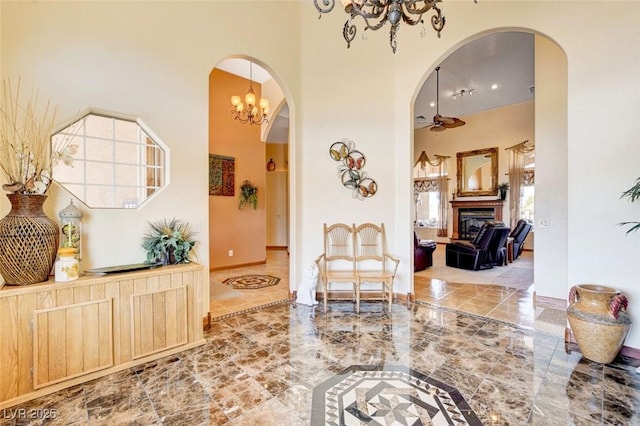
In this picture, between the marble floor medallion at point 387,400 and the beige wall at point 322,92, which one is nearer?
the marble floor medallion at point 387,400

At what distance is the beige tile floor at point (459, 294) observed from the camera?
3.63 m

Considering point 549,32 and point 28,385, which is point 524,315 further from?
point 28,385

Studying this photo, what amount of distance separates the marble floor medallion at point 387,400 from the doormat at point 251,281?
9.61 feet

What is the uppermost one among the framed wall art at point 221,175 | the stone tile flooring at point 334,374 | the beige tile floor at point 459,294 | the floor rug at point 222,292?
the framed wall art at point 221,175

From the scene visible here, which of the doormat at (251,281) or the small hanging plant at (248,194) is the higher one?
the small hanging plant at (248,194)

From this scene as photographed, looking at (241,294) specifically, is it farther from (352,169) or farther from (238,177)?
(238,177)

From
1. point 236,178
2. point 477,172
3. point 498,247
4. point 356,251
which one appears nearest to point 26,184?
point 356,251

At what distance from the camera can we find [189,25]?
10.3 feet

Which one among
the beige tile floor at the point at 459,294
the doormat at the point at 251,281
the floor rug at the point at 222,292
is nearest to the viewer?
the beige tile floor at the point at 459,294

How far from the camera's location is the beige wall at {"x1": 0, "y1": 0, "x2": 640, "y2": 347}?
254 centimetres

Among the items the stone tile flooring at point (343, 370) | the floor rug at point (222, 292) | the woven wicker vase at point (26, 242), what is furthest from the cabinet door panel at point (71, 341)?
the floor rug at point (222, 292)

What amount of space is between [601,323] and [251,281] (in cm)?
460

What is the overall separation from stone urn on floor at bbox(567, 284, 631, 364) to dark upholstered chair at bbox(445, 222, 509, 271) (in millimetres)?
3546

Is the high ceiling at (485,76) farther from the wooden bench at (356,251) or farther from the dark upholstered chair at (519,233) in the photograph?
the wooden bench at (356,251)
